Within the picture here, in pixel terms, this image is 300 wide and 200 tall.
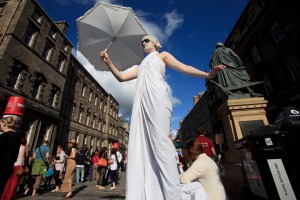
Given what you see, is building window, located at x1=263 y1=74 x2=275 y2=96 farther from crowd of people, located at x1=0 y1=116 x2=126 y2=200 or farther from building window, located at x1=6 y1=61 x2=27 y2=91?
building window, located at x1=6 y1=61 x2=27 y2=91

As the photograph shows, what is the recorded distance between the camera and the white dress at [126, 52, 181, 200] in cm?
126

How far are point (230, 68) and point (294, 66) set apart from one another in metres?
12.5

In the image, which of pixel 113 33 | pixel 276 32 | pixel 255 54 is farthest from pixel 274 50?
pixel 113 33

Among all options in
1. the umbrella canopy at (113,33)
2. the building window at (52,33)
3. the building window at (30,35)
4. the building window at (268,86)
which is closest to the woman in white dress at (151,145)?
the umbrella canopy at (113,33)

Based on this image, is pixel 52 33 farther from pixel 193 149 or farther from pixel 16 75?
pixel 193 149

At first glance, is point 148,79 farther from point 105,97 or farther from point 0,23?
point 105,97

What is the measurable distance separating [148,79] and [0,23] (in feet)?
60.0

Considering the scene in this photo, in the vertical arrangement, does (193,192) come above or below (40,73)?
below

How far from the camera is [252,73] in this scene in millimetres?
18219

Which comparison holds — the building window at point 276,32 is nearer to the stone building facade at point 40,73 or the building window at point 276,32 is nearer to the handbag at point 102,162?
the handbag at point 102,162

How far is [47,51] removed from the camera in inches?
685

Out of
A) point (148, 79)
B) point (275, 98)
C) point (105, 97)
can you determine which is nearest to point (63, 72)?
point (105, 97)

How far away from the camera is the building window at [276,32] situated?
14.5 m

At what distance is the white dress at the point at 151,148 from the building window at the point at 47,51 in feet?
62.6
